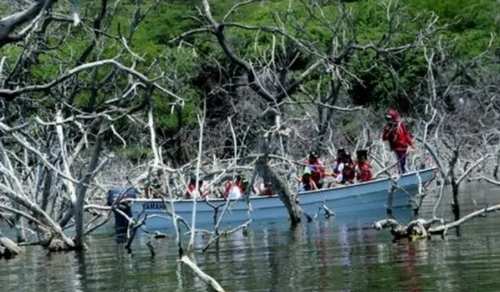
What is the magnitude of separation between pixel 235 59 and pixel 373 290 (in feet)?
42.1

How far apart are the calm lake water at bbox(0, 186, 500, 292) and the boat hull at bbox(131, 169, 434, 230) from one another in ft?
11.1

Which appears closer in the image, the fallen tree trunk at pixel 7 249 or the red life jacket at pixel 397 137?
the fallen tree trunk at pixel 7 249

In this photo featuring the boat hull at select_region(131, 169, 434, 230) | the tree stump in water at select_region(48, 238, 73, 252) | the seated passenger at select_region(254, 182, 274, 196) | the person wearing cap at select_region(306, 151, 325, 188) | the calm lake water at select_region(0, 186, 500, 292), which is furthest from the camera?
the person wearing cap at select_region(306, 151, 325, 188)

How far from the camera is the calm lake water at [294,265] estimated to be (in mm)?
15797

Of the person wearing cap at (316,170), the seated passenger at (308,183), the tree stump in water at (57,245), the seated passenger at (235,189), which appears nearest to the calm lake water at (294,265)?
the tree stump in water at (57,245)

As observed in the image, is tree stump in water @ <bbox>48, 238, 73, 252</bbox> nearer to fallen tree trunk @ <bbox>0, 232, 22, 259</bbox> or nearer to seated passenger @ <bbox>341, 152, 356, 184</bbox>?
fallen tree trunk @ <bbox>0, 232, 22, 259</bbox>

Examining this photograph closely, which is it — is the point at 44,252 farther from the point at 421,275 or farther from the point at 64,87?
the point at 421,275

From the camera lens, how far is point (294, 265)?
18469 mm

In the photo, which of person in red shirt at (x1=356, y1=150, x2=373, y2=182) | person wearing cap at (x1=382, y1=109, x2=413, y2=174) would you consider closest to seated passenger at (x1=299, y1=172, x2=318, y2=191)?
person in red shirt at (x1=356, y1=150, x2=373, y2=182)

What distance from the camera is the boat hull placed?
28.4 m

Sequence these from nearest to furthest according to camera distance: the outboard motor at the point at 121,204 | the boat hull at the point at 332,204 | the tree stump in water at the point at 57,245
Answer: the tree stump in water at the point at 57,245 < the outboard motor at the point at 121,204 < the boat hull at the point at 332,204

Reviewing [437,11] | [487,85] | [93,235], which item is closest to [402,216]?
[93,235]

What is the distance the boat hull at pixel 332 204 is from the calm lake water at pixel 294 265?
133 inches

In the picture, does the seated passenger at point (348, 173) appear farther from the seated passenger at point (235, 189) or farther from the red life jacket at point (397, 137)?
the seated passenger at point (235, 189)
